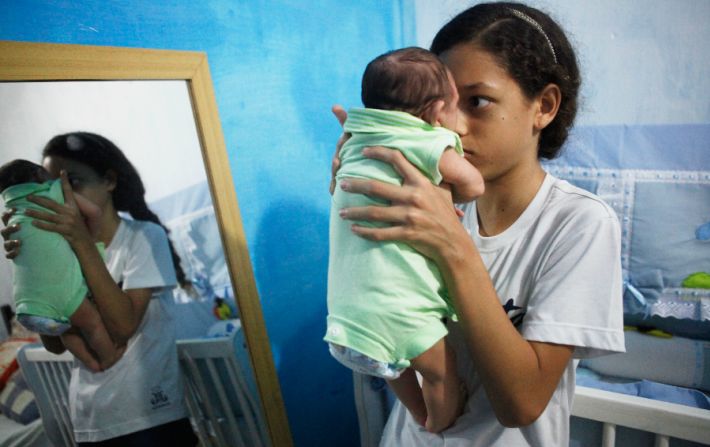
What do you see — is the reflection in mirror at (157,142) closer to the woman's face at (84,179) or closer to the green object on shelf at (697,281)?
the woman's face at (84,179)

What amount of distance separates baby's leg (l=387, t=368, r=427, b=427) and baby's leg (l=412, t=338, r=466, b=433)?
0.18 ft

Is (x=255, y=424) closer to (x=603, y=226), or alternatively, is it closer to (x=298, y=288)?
(x=298, y=288)

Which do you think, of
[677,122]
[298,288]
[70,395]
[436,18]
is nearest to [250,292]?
[298,288]

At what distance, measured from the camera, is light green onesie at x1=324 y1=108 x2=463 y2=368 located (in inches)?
25.4

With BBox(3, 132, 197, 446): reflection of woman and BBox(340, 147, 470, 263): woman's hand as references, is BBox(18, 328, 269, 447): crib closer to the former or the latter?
BBox(3, 132, 197, 446): reflection of woman

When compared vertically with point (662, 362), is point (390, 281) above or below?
above

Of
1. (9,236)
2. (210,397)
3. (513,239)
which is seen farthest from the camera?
(210,397)

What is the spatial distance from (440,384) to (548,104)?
1.91ft

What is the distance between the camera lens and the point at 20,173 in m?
0.57

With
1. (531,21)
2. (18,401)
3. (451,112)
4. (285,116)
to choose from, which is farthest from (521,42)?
(18,401)

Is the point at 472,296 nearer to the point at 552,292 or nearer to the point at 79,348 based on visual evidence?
the point at 552,292

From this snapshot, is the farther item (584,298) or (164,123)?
(164,123)

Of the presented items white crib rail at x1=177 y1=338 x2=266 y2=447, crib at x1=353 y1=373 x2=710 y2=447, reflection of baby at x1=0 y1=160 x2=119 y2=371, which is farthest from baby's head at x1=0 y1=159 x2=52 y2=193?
crib at x1=353 y1=373 x2=710 y2=447

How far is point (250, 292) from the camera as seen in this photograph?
0.97 meters
